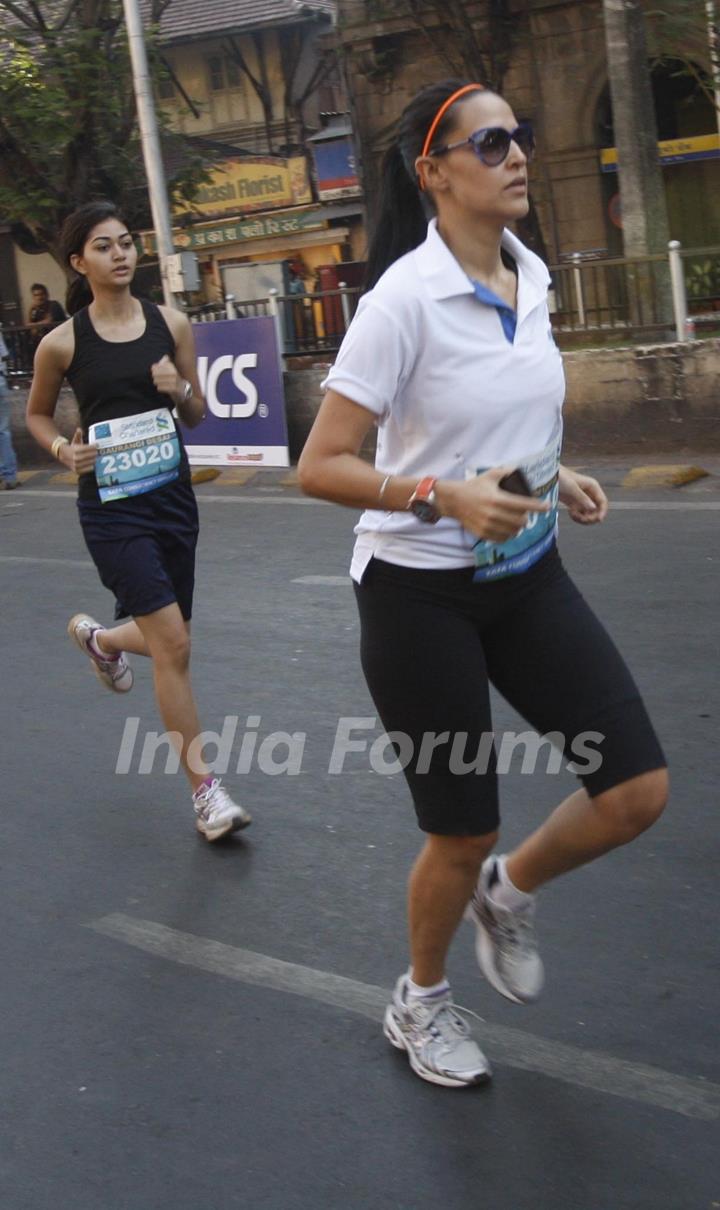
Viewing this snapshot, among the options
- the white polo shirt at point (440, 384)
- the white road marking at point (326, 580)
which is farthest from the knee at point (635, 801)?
the white road marking at point (326, 580)

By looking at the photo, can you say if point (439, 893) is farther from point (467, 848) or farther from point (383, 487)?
point (383, 487)

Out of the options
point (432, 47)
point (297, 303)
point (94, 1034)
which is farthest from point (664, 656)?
point (432, 47)

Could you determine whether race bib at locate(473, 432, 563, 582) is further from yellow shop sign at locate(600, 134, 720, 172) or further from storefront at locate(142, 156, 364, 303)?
storefront at locate(142, 156, 364, 303)

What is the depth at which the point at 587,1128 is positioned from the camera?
9.94ft

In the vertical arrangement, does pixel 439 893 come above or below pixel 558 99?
below

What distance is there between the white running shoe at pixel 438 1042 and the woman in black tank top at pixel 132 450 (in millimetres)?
1547

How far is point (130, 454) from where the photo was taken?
A: 16.2ft

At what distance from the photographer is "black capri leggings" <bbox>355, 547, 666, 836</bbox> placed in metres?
3.03

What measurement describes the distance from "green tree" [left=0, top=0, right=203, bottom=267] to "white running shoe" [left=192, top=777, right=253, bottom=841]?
14694mm

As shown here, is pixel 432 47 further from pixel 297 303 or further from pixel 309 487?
pixel 309 487

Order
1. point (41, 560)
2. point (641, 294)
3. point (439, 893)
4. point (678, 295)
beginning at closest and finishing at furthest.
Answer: point (439, 893), point (41, 560), point (678, 295), point (641, 294)

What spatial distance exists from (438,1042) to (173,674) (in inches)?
74.6

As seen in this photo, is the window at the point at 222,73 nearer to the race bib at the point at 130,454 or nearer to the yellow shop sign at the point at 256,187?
the yellow shop sign at the point at 256,187

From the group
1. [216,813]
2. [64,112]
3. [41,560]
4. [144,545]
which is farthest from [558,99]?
[216,813]
